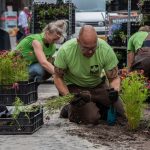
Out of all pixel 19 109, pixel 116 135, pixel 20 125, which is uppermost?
pixel 19 109

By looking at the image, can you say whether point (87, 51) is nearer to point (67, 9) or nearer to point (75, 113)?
point (75, 113)

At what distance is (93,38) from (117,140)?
1183 mm

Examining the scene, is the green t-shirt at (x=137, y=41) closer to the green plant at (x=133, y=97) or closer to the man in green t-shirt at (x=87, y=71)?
the man in green t-shirt at (x=87, y=71)

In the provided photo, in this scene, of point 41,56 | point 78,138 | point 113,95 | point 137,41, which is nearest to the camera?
point 78,138

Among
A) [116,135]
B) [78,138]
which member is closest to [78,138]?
[78,138]

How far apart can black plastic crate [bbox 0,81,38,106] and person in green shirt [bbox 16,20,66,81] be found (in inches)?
83.0

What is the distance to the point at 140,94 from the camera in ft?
22.6

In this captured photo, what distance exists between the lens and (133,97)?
6867 millimetres

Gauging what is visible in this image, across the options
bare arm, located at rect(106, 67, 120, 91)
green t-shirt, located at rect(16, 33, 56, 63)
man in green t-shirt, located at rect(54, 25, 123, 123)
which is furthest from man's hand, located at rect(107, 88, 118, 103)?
green t-shirt, located at rect(16, 33, 56, 63)

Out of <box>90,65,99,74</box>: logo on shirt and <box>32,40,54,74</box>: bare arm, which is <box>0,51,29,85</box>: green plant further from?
<box>32,40,54,74</box>: bare arm

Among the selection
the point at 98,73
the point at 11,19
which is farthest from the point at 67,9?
the point at 11,19

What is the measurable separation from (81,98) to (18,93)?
27.4 inches

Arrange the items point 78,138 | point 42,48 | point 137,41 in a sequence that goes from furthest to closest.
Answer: point 137,41, point 42,48, point 78,138

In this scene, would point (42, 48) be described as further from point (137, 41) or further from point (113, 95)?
point (113, 95)
